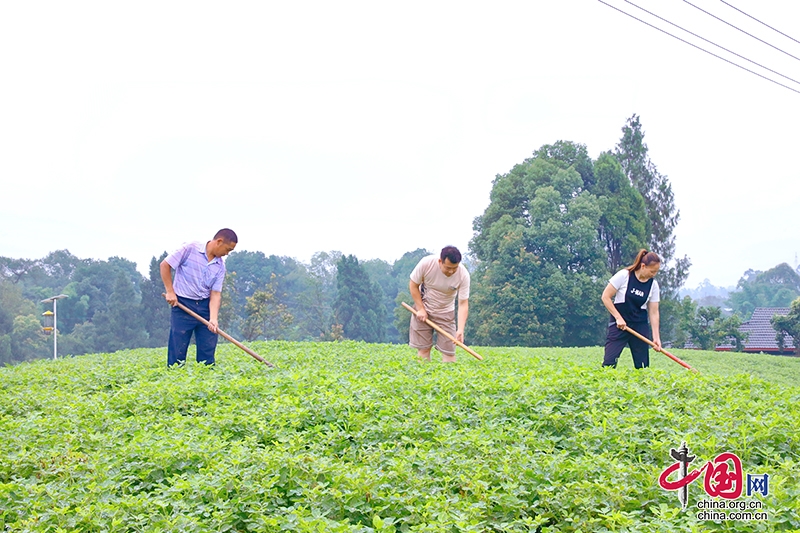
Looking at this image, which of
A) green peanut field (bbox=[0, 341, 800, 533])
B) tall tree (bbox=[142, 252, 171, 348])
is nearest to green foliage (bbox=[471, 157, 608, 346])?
tall tree (bbox=[142, 252, 171, 348])

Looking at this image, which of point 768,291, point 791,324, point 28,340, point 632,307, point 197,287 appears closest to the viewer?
point 632,307

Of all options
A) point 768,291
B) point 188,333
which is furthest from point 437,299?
point 768,291

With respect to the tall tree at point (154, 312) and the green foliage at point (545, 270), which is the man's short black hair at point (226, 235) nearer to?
the green foliage at point (545, 270)

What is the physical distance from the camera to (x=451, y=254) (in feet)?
25.5

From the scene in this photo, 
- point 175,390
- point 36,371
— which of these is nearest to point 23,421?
point 175,390

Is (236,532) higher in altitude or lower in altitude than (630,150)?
lower

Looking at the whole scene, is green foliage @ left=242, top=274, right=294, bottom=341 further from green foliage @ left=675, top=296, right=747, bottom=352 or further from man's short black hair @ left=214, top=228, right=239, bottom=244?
man's short black hair @ left=214, top=228, right=239, bottom=244

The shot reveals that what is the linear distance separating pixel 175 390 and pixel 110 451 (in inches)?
63.6

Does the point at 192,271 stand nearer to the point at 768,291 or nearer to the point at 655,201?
the point at 655,201

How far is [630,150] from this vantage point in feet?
124

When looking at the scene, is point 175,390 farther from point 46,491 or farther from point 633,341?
point 633,341

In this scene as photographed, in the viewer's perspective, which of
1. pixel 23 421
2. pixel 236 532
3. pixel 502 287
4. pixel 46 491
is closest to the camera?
pixel 236 532

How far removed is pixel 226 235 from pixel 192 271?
55 cm

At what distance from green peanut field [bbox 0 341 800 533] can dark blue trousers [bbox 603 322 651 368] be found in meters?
1.34
